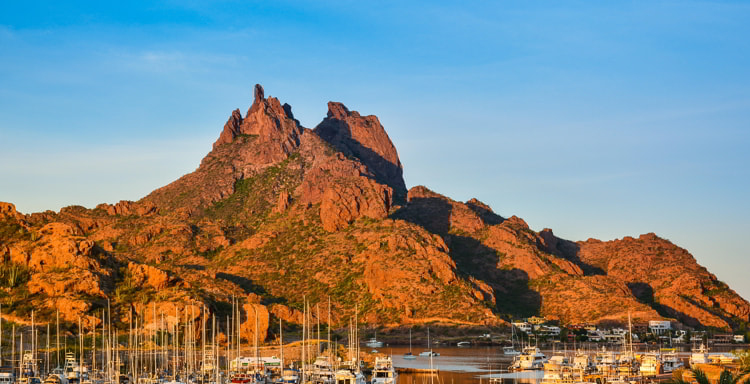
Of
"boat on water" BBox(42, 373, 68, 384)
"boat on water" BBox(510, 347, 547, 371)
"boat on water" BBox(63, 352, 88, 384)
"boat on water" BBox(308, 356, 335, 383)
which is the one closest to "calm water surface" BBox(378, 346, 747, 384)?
"boat on water" BBox(510, 347, 547, 371)

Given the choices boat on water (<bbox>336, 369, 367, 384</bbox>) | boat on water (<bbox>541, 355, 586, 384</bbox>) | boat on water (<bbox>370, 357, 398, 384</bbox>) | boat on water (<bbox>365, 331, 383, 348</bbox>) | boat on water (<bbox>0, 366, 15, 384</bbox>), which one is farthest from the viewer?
boat on water (<bbox>365, 331, 383, 348</bbox>)

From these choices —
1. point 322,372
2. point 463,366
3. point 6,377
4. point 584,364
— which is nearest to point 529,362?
point 463,366

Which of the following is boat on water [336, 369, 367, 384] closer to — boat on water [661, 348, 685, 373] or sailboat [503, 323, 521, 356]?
boat on water [661, 348, 685, 373]

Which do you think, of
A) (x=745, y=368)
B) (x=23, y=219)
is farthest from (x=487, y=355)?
(x=745, y=368)

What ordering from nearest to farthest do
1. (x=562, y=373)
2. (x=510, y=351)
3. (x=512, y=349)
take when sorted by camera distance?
(x=562, y=373) → (x=510, y=351) → (x=512, y=349)

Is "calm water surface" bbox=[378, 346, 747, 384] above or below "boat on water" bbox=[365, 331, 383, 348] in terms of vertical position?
below

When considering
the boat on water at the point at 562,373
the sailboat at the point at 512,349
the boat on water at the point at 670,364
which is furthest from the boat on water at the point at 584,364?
the sailboat at the point at 512,349

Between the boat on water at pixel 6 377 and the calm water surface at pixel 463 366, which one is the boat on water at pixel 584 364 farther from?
the boat on water at pixel 6 377

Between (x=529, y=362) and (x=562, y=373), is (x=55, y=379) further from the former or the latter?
(x=529, y=362)

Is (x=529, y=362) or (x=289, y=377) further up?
(x=289, y=377)

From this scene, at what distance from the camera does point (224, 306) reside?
167 m

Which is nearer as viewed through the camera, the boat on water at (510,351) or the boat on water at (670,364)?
the boat on water at (670,364)

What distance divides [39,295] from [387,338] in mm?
77856

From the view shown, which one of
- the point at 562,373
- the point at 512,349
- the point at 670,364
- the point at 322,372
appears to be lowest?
the point at 512,349
